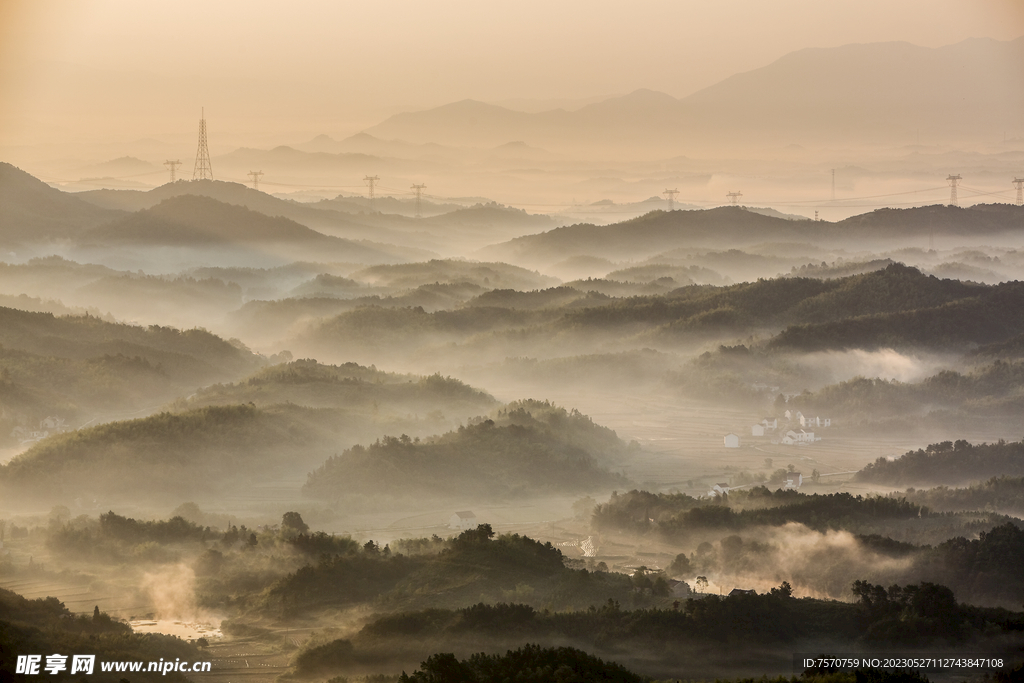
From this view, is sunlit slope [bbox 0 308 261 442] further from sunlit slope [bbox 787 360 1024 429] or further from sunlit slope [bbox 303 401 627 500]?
sunlit slope [bbox 787 360 1024 429]

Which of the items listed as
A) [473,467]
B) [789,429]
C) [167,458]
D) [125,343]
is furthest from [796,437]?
[125,343]

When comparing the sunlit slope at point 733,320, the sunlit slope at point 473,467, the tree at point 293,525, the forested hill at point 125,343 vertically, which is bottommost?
the tree at point 293,525

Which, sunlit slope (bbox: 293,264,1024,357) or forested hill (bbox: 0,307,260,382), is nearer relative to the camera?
forested hill (bbox: 0,307,260,382)

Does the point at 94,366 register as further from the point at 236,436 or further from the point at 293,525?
the point at 293,525

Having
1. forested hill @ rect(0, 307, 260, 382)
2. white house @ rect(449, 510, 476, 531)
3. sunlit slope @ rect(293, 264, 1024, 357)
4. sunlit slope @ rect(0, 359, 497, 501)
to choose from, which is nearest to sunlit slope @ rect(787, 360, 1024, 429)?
sunlit slope @ rect(293, 264, 1024, 357)

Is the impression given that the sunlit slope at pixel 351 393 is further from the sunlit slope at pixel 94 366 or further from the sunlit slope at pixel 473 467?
the sunlit slope at pixel 473 467

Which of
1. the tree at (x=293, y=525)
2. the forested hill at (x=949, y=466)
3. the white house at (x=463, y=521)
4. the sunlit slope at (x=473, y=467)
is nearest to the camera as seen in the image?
the tree at (x=293, y=525)

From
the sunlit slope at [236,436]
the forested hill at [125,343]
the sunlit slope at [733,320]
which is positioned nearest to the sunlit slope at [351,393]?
the sunlit slope at [236,436]
